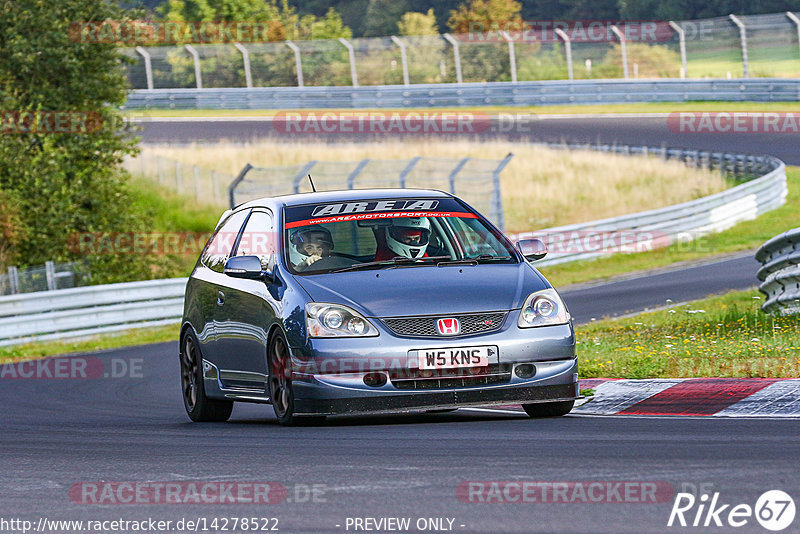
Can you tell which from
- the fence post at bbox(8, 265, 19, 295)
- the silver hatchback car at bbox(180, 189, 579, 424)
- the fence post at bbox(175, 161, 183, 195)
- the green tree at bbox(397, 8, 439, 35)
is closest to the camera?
the silver hatchback car at bbox(180, 189, 579, 424)

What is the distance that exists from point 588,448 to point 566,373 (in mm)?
1650

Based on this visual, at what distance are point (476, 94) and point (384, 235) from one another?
36.5m

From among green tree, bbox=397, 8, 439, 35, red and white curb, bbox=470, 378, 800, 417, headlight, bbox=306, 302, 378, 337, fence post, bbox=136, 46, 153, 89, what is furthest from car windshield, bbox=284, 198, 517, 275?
green tree, bbox=397, 8, 439, 35

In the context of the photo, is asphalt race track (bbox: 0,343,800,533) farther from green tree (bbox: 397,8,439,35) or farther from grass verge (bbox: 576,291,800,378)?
green tree (bbox: 397,8,439,35)

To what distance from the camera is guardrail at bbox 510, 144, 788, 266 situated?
1035 inches

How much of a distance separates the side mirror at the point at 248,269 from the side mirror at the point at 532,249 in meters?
1.72

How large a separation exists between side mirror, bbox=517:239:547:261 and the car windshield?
0.09 m

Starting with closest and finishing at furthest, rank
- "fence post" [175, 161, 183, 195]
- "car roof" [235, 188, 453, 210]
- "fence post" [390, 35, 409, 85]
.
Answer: "car roof" [235, 188, 453, 210]
"fence post" [175, 161, 183, 195]
"fence post" [390, 35, 409, 85]

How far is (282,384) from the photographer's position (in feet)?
28.7

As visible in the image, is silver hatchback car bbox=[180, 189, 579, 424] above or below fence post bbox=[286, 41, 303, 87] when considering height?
above

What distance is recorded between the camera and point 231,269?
30.2ft

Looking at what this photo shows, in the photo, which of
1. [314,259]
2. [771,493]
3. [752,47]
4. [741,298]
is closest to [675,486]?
[771,493]

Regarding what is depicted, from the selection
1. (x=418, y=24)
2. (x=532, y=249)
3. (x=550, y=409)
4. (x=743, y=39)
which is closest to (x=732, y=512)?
(x=550, y=409)

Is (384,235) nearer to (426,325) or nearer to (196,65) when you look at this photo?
(426,325)
